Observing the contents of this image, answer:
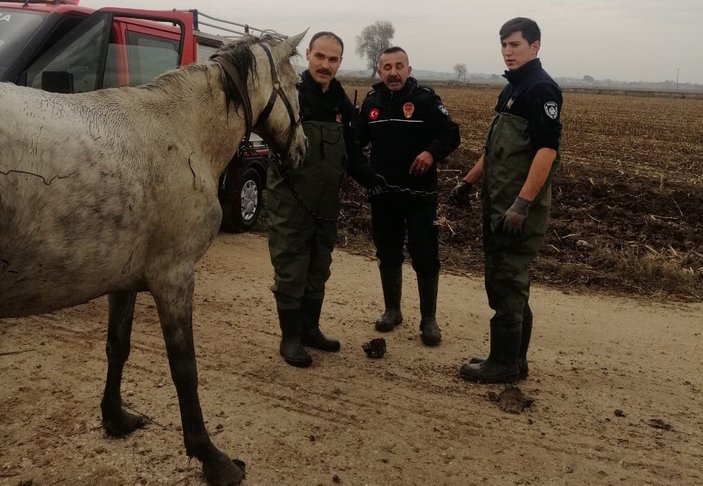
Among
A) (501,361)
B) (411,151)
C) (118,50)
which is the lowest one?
(501,361)

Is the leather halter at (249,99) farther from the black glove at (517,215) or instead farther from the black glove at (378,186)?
the black glove at (517,215)

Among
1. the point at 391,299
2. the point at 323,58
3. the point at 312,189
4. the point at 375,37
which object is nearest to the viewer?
the point at 323,58

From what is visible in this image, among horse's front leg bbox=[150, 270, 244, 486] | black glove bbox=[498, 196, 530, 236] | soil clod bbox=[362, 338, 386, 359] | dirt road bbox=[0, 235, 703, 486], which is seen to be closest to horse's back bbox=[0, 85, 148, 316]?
horse's front leg bbox=[150, 270, 244, 486]

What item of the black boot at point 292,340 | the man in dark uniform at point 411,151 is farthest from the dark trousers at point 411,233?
the black boot at point 292,340

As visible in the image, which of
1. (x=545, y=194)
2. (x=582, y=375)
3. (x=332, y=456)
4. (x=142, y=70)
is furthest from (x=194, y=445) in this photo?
(x=142, y=70)

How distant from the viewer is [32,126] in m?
2.19

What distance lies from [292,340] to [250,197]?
13.9 feet

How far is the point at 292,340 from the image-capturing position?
14.2 feet

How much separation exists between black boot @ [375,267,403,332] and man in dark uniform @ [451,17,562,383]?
1.03 metres

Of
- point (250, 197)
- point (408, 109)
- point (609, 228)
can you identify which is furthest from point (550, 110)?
point (609, 228)

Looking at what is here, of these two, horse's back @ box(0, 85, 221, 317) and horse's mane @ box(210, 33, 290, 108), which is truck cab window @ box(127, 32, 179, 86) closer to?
horse's mane @ box(210, 33, 290, 108)

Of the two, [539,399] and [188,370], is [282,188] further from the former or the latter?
[539,399]

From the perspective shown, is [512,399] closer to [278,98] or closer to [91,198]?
[278,98]

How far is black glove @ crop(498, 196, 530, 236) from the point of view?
12.1 feet
